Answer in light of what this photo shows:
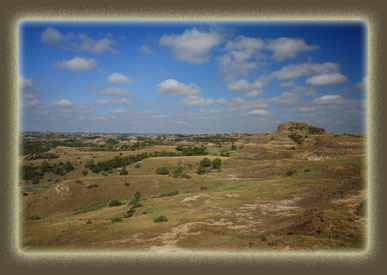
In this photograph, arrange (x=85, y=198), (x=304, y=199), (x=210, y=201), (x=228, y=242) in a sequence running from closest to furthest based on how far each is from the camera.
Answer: (x=228, y=242), (x=304, y=199), (x=210, y=201), (x=85, y=198)

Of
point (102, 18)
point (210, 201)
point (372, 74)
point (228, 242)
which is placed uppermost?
point (102, 18)

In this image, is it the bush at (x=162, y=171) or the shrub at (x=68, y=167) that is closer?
the bush at (x=162, y=171)

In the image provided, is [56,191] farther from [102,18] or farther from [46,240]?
[102,18]

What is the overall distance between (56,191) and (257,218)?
87.4 ft

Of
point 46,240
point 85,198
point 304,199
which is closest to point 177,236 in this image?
point 46,240

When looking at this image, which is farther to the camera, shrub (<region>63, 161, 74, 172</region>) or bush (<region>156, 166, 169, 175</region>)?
shrub (<region>63, 161, 74, 172</region>)

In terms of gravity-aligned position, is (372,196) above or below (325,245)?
above

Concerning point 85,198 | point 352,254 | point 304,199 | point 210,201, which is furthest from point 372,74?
point 85,198

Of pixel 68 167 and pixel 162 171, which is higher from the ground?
pixel 162 171

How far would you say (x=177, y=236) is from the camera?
8891mm

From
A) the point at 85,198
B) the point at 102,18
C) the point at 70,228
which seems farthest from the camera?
the point at 85,198

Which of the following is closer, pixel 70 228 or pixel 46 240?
pixel 46 240

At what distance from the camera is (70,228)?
1145 cm

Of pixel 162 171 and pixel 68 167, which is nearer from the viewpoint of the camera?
pixel 162 171
